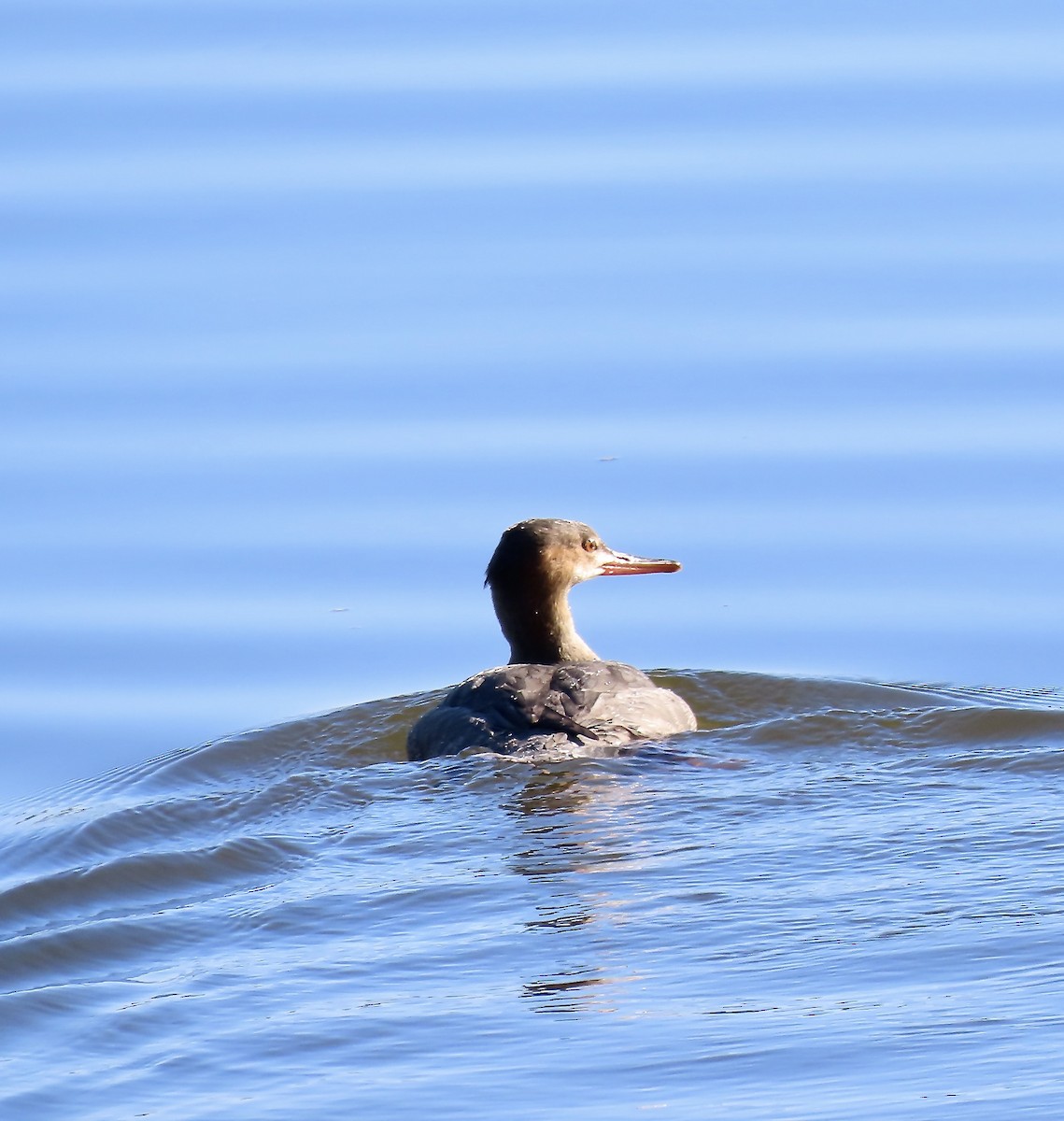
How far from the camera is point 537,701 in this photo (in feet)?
30.8

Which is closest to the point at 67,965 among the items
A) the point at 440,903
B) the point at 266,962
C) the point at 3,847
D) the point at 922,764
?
the point at 266,962

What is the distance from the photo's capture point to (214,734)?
10305mm

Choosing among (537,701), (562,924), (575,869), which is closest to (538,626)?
(537,701)

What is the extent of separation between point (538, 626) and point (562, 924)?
354 cm

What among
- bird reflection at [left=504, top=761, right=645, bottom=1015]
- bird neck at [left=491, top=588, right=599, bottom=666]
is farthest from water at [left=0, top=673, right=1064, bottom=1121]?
bird neck at [left=491, top=588, right=599, bottom=666]

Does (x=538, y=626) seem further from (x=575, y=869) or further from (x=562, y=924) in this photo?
(x=562, y=924)

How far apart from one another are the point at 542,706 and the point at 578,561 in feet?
5.32

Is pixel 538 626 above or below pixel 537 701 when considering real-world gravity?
above

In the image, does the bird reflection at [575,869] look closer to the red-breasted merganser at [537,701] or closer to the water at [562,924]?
the water at [562,924]

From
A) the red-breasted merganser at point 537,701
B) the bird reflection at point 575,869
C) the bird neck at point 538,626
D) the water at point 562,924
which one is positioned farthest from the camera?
the bird neck at point 538,626

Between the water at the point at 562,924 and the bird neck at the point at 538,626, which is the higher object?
the bird neck at the point at 538,626

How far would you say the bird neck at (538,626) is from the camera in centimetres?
1065

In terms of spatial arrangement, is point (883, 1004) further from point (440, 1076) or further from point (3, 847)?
point (3, 847)

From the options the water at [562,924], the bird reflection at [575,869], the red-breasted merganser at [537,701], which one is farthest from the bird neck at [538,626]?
the bird reflection at [575,869]
